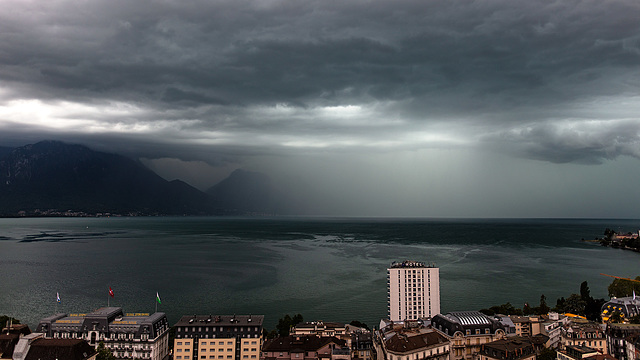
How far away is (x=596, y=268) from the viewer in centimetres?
19050

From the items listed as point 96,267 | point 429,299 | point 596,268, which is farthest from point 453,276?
point 96,267

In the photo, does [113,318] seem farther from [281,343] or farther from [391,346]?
[391,346]

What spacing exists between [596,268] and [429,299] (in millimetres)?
→ 124310

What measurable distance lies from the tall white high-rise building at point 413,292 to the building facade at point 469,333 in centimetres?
3135

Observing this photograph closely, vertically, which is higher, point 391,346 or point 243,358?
point 391,346

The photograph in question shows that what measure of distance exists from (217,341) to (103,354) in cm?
1841

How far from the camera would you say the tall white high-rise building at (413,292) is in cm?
10862

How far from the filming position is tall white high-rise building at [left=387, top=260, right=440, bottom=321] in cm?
10862

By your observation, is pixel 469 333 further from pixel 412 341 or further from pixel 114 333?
pixel 114 333

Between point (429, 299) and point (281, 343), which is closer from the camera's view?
point (281, 343)

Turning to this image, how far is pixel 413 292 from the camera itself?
10950cm

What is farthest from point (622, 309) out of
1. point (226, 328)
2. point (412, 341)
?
point (226, 328)

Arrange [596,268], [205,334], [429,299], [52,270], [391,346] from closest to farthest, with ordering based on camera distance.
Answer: [391,346], [205,334], [429,299], [52,270], [596,268]

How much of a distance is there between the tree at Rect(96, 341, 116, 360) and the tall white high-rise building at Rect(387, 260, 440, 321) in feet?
209
